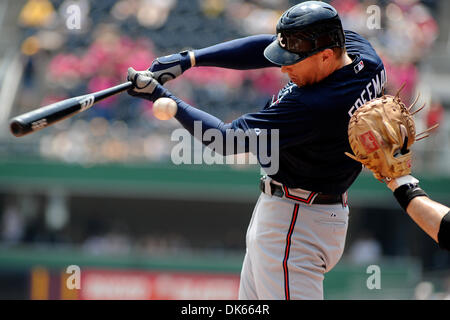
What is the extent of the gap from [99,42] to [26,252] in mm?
3089

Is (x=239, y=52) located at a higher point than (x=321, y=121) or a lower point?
higher

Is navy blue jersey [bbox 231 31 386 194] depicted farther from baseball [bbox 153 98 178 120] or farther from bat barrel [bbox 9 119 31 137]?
bat barrel [bbox 9 119 31 137]

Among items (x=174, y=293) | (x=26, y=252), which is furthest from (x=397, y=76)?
(x=26, y=252)

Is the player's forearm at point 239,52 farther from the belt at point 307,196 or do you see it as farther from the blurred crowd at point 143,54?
the blurred crowd at point 143,54

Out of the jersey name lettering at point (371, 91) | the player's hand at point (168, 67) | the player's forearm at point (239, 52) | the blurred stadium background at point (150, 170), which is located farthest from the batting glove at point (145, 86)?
the blurred stadium background at point (150, 170)

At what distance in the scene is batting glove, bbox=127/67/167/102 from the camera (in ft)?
8.98

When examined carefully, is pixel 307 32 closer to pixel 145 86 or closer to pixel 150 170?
pixel 145 86

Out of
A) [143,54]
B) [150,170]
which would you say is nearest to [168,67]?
[150,170]

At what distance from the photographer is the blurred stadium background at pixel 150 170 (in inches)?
324

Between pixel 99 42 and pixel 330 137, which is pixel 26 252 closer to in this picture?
pixel 99 42

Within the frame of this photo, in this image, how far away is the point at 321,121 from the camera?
2.72m

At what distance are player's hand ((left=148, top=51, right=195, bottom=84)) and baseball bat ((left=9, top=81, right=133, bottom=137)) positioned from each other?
214mm

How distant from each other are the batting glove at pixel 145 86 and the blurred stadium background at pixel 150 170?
16.1ft

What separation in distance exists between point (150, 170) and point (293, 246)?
5781 mm
